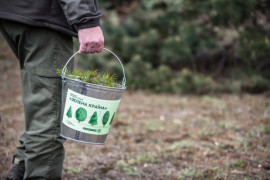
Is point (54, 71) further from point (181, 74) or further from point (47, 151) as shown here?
point (181, 74)

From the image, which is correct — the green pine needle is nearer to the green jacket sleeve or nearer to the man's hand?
the man's hand

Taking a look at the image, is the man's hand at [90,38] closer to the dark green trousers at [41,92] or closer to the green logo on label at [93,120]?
the dark green trousers at [41,92]


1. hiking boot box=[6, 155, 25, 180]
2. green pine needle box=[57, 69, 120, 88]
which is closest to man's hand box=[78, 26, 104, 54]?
green pine needle box=[57, 69, 120, 88]

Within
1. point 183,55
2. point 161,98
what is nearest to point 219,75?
point 183,55

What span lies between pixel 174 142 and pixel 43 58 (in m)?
1.97

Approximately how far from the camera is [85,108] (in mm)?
1496

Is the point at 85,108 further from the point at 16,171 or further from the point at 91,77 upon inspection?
the point at 16,171

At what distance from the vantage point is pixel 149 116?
13.4ft

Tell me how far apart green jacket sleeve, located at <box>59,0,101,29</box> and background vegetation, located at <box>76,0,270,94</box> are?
3214 mm

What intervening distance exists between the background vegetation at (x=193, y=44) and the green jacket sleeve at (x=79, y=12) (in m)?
3.21

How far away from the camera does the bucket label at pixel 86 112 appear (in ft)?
4.89

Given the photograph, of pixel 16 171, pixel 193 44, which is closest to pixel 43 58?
pixel 16 171

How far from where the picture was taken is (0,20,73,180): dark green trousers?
1.54 m

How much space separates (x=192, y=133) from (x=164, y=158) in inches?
32.0
